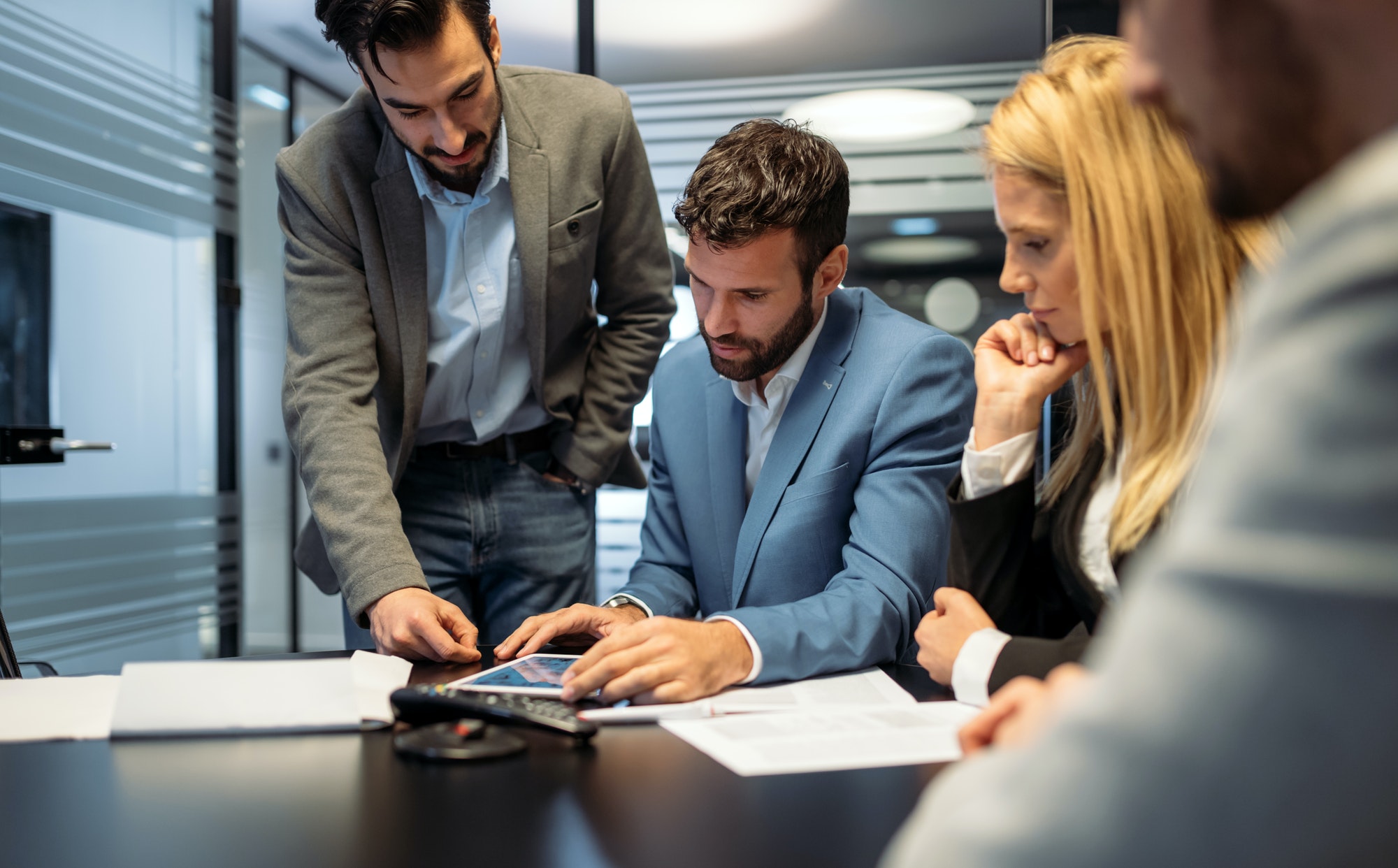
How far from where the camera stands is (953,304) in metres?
3.84

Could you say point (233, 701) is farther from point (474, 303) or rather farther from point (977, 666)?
point (474, 303)

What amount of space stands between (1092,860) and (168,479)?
3991 millimetres

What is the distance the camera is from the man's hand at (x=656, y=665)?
117 cm

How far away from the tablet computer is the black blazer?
1.71ft

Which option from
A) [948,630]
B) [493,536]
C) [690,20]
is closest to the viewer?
[948,630]

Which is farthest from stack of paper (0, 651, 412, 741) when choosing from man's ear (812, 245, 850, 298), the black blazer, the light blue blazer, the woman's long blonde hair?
man's ear (812, 245, 850, 298)

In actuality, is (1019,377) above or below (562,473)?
above

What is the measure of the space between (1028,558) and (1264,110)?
41.8 inches

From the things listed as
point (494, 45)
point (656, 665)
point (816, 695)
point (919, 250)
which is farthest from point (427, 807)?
point (919, 250)

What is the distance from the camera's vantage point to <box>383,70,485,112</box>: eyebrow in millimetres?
1739

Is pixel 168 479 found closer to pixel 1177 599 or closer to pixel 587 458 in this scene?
pixel 587 458

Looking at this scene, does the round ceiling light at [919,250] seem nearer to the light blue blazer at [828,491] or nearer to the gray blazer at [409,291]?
the gray blazer at [409,291]

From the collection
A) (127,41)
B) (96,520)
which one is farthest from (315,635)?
(127,41)

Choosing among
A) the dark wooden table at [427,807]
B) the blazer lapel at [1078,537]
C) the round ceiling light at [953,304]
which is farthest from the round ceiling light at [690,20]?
the dark wooden table at [427,807]
